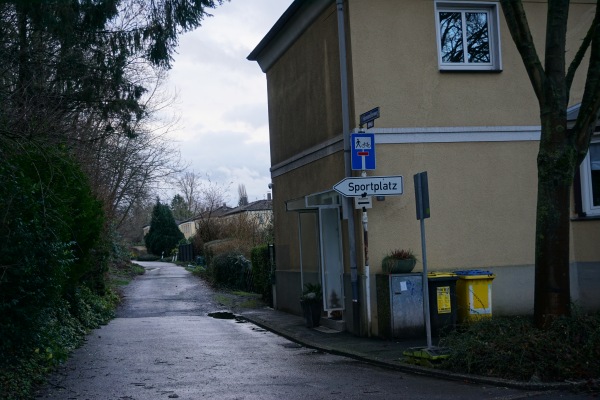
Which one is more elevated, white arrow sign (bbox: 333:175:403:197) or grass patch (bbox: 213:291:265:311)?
white arrow sign (bbox: 333:175:403:197)

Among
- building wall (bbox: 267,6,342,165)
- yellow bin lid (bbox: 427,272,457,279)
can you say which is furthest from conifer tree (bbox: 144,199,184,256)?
yellow bin lid (bbox: 427,272,457,279)

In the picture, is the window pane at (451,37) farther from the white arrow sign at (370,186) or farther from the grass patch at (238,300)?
the grass patch at (238,300)

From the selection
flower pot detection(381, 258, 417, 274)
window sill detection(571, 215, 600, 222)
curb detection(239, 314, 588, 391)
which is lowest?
curb detection(239, 314, 588, 391)

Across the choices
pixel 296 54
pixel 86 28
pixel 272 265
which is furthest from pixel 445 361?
pixel 272 265

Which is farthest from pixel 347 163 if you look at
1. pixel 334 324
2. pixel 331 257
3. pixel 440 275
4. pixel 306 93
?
pixel 334 324

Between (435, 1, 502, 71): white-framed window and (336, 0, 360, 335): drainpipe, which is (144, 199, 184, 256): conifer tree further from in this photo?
(435, 1, 502, 71): white-framed window

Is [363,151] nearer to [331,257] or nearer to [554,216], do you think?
[331,257]

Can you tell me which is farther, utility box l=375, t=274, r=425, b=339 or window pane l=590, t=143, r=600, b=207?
window pane l=590, t=143, r=600, b=207

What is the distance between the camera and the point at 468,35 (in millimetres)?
15078

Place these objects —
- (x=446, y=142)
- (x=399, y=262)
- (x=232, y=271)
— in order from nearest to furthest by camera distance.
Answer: (x=399, y=262)
(x=446, y=142)
(x=232, y=271)

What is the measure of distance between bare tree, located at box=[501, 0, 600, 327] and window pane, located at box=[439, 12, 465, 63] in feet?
15.0

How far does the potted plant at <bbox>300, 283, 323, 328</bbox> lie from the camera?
1611 centimetres

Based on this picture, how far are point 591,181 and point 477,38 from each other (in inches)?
145

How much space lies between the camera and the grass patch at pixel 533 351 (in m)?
9.15
